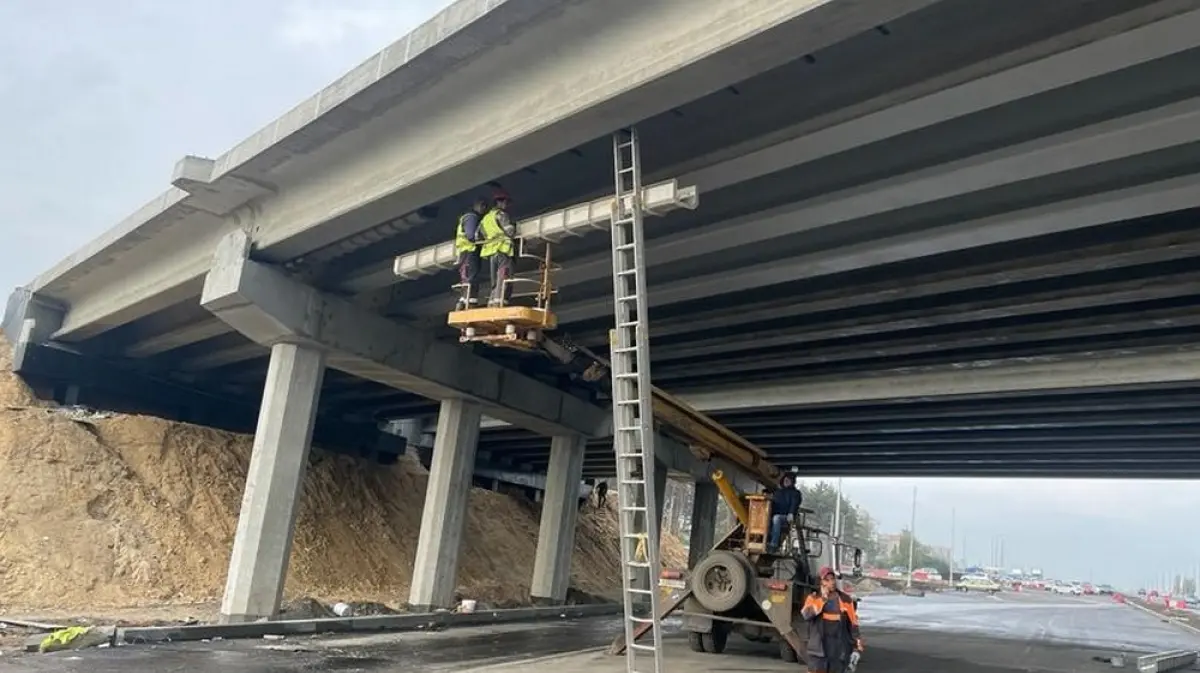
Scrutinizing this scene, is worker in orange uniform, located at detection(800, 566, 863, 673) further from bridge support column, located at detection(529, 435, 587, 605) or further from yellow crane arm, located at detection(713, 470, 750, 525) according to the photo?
bridge support column, located at detection(529, 435, 587, 605)

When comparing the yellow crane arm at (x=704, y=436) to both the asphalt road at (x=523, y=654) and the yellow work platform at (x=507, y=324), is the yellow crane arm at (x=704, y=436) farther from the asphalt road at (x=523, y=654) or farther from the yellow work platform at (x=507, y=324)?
the asphalt road at (x=523, y=654)

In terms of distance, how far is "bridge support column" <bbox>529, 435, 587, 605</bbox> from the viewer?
2536 centimetres

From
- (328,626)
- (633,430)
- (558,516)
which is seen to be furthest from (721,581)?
(558,516)

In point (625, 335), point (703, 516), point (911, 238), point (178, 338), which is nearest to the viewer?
point (625, 335)

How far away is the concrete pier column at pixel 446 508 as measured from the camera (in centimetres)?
1997

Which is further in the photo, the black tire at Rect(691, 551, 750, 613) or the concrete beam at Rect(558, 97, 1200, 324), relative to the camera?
the black tire at Rect(691, 551, 750, 613)

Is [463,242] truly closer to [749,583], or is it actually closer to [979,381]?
[749,583]

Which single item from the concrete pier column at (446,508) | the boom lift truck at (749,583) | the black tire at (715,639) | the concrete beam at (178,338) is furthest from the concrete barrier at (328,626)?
the concrete beam at (178,338)

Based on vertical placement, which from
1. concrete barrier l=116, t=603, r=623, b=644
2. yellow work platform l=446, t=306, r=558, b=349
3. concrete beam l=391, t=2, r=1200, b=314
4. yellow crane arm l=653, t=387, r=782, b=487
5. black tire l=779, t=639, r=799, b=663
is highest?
concrete beam l=391, t=2, r=1200, b=314

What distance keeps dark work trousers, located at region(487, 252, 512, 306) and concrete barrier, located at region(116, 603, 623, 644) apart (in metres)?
7.49

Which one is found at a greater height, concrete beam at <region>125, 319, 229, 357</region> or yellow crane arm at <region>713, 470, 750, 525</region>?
concrete beam at <region>125, 319, 229, 357</region>

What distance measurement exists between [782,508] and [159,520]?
15294 mm

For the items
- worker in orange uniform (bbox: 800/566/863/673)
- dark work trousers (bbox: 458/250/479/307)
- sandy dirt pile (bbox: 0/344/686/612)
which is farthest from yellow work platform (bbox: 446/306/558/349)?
sandy dirt pile (bbox: 0/344/686/612)

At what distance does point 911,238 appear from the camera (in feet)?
41.9
